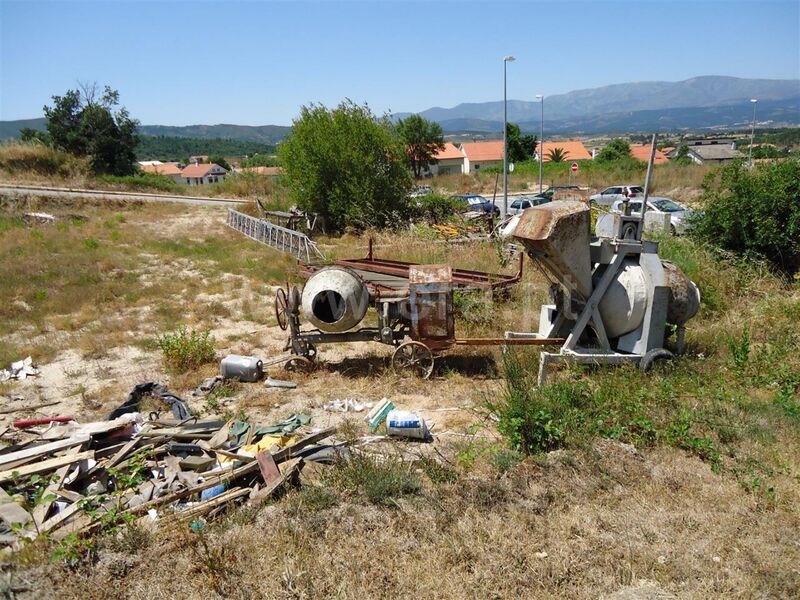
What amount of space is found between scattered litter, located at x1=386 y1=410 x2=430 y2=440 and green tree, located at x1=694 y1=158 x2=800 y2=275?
27.5ft

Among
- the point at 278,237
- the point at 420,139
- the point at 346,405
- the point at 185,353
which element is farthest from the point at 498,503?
the point at 420,139

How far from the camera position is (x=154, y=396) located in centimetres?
695

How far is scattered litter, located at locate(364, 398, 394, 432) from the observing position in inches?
239

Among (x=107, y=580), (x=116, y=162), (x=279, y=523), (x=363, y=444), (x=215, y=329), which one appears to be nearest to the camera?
(x=107, y=580)

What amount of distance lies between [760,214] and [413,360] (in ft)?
25.7

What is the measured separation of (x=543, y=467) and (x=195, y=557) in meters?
2.99

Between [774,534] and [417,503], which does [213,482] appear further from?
[774,534]

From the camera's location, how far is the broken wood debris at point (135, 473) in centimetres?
432

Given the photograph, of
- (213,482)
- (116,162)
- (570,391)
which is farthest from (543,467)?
(116,162)

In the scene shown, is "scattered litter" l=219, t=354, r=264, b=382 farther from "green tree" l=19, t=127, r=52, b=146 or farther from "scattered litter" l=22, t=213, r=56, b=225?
"green tree" l=19, t=127, r=52, b=146

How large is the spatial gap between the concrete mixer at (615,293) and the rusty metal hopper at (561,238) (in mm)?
13

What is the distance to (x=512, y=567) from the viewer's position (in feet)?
12.6

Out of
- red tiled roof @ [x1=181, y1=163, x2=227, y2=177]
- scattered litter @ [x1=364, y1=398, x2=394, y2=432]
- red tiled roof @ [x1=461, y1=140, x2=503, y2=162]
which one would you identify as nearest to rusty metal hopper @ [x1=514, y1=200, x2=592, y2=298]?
scattered litter @ [x1=364, y1=398, x2=394, y2=432]

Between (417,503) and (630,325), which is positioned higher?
(630,325)
